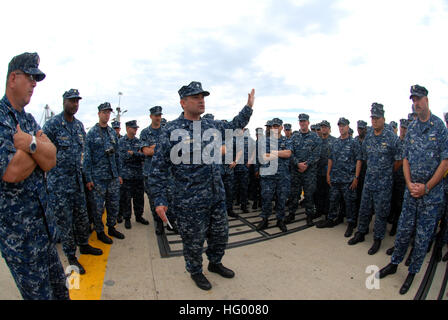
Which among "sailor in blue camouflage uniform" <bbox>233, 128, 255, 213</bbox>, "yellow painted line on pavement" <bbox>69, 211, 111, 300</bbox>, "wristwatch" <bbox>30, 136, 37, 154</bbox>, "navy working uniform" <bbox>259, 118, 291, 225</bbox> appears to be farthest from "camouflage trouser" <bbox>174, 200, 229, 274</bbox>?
"sailor in blue camouflage uniform" <bbox>233, 128, 255, 213</bbox>

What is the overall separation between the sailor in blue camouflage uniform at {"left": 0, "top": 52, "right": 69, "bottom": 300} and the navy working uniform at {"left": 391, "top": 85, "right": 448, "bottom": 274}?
3.73 meters

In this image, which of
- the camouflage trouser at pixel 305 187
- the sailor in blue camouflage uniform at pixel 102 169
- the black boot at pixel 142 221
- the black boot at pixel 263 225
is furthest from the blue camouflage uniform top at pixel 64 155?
the camouflage trouser at pixel 305 187

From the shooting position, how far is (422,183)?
2633 mm

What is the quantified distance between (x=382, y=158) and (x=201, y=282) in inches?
129

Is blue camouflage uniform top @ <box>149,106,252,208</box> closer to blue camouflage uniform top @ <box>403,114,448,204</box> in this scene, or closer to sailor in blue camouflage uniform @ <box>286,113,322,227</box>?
blue camouflage uniform top @ <box>403,114,448,204</box>

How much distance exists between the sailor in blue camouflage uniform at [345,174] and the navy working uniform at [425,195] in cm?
138

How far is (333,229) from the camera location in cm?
435

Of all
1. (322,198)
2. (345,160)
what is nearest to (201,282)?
(345,160)

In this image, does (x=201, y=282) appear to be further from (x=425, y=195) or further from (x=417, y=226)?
(x=425, y=195)

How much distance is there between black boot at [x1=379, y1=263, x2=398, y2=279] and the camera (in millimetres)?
2750

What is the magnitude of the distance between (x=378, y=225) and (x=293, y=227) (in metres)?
1.46

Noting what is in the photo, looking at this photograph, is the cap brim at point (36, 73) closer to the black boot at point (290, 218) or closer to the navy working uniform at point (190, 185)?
the navy working uniform at point (190, 185)

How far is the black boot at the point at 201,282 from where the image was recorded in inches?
96.7
